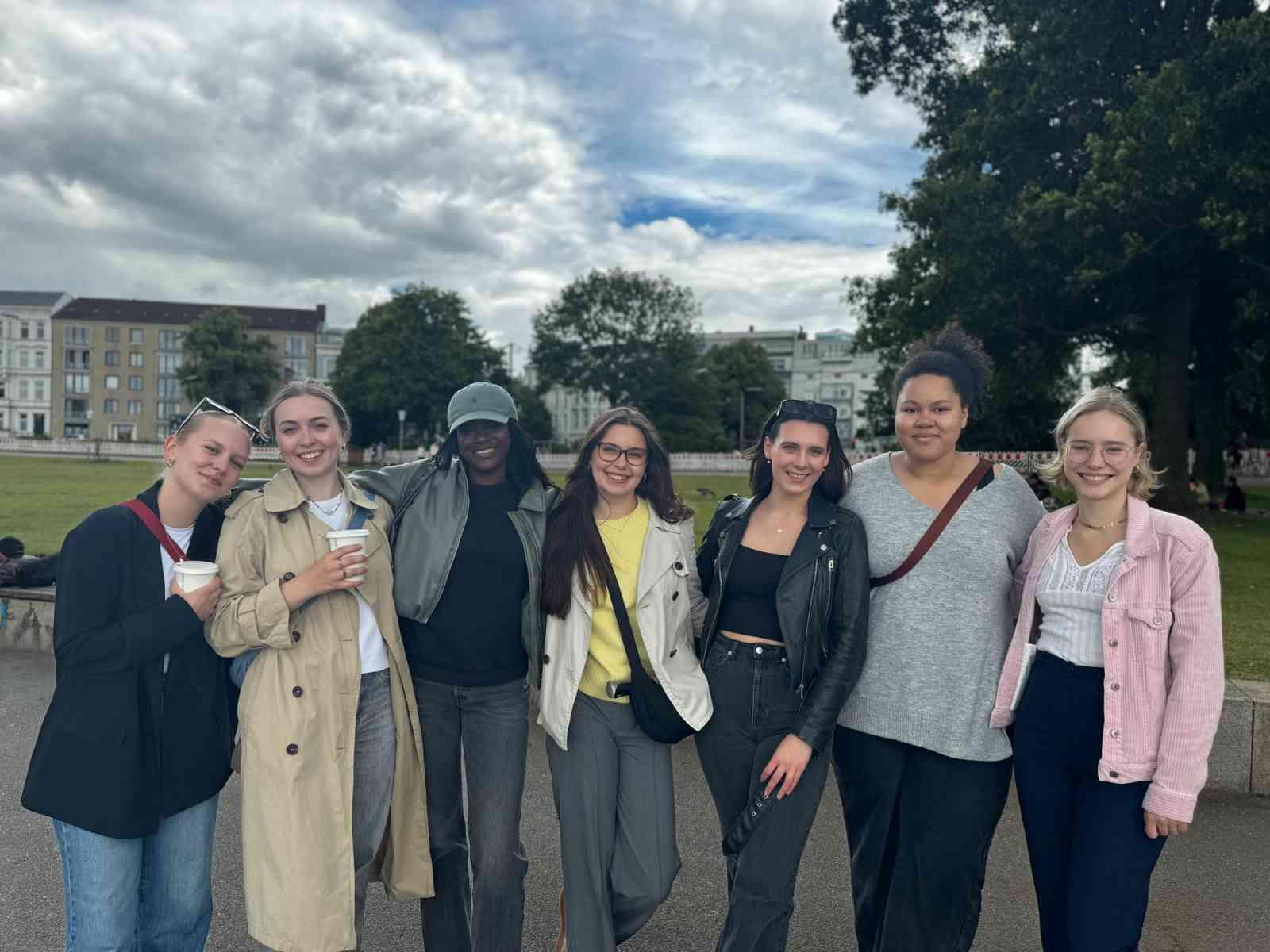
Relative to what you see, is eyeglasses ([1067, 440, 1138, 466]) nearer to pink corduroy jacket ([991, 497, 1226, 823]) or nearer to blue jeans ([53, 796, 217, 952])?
pink corduroy jacket ([991, 497, 1226, 823])

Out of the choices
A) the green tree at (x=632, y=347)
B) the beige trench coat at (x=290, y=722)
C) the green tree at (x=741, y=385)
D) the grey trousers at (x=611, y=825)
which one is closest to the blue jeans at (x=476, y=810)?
the grey trousers at (x=611, y=825)

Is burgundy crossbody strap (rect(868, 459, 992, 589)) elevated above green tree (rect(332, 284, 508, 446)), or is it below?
below

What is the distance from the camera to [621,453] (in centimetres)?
340

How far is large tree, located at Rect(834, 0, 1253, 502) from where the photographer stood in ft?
60.4

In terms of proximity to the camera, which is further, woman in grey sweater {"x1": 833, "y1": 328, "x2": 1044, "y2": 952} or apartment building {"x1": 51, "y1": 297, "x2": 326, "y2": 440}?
apartment building {"x1": 51, "y1": 297, "x2": 326, "y2": 440}

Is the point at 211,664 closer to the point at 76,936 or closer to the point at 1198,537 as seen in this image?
the point at 76,936

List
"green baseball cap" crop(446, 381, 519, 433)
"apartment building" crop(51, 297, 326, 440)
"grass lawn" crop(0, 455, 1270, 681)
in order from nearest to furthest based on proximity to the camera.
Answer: "green baseball cap" crop(446, 381, 519, 433) < "grass lawn" crop(0, 455, 1270, 681) < "apartment building" crop(51, 297, 326, 440)

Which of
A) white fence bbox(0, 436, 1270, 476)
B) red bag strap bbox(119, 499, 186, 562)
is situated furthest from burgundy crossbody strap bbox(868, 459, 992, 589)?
white fence bbox(0, 436, 1270, 476)

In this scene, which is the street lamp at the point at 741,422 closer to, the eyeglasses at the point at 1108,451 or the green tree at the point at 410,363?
the green tree at the point at 410,363

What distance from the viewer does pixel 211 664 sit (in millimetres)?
2975

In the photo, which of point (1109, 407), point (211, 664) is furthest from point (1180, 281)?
point (211, 664)

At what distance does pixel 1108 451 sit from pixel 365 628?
2.47 metres

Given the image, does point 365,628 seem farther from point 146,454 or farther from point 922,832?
point 146,454

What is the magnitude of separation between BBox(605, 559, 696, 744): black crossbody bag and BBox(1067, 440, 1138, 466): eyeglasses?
60.0 inches
